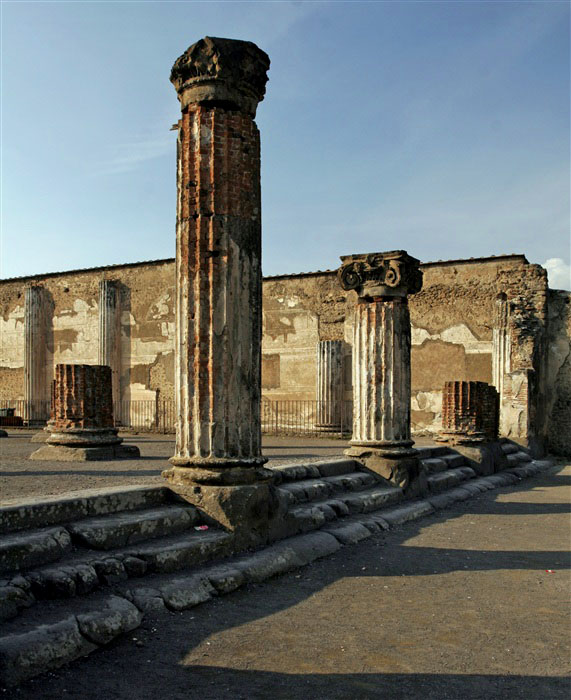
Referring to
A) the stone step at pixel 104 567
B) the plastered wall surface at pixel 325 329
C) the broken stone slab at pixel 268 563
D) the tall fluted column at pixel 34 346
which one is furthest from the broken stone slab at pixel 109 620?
the tall fluted column at pixel 34 346

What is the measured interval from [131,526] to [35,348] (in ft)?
64.4

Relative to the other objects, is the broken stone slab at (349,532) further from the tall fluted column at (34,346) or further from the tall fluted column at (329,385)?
the tall fluted column at (34,346)

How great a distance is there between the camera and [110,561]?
13.4ft

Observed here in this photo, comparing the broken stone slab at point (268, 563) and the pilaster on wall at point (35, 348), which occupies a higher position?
the pilaster on wall at point (35, 348)

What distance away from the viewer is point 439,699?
2.90 metres

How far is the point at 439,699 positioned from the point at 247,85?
14.6ft

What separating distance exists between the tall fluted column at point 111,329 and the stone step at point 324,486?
14.7 meters

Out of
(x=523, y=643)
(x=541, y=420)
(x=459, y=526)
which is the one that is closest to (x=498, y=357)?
(x=541, y=420)

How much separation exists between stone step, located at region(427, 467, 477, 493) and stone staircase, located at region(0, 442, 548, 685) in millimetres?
2820

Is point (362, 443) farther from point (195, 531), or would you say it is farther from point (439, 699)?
point (439, 699)

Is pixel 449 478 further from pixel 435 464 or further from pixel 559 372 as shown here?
pixel 559 372

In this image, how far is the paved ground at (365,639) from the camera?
299 centimetres

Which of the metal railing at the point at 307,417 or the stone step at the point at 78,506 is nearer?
the stone step at the point at 78,506

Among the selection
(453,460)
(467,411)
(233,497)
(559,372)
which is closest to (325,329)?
(559,372)
